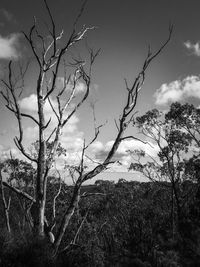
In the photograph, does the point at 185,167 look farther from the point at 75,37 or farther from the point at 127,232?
the point at 75,37

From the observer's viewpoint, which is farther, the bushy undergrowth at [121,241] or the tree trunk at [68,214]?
the bushy undergrowth at [121,241]

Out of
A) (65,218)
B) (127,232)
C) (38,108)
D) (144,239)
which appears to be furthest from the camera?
(127,232)

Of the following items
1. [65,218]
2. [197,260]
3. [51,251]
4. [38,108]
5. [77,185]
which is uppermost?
[38,108]

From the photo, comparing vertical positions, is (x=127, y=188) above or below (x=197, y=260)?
above

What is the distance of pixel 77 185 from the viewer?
14.3 ft

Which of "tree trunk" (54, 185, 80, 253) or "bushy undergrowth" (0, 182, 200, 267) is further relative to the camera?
"bushy undergrowth" (0, 182, 200, 267)

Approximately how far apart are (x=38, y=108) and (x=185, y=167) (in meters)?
21.7

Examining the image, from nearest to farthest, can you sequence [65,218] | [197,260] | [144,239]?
[65,218], [197,260], [144,239]

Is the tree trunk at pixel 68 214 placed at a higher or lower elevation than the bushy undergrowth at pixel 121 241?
higher

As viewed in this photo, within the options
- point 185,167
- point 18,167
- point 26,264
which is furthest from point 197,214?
point 26,264

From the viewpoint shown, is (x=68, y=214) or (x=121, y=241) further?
(x=121, y=241)

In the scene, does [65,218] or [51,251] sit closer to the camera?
[65,218]

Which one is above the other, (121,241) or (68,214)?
(68,214)

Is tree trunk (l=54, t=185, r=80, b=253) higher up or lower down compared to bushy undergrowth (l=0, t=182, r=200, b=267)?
higher up
